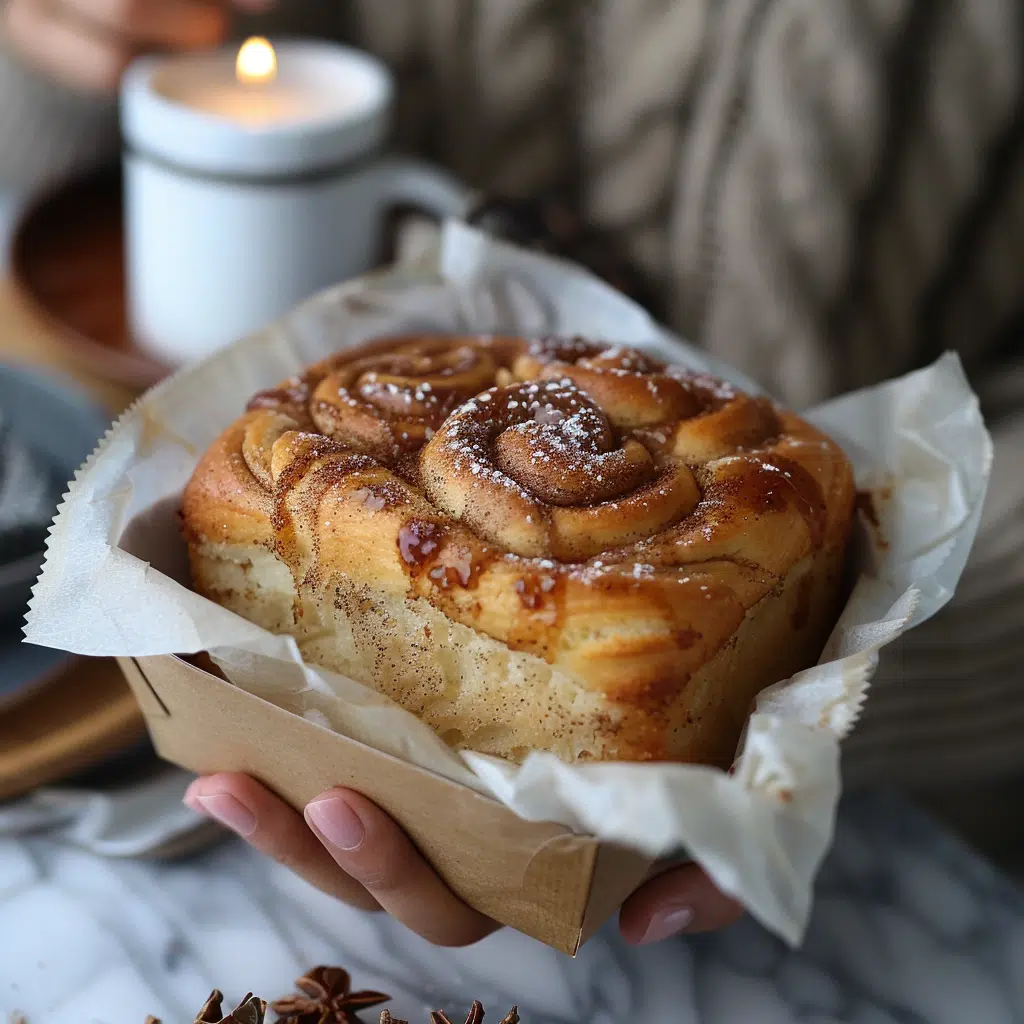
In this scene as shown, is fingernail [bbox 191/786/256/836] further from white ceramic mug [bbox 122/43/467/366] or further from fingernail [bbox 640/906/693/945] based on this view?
white ceramic mug [bbox 122/43/467/366]

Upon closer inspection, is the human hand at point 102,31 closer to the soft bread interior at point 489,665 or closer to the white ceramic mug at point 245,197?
the white ceramic mug at point 245,197

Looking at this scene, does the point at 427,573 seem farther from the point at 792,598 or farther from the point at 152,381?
the point at 152,381

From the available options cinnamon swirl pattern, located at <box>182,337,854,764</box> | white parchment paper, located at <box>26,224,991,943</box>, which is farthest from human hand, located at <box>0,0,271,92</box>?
cinnamon swirl pattern, located at <box>182,337,854,764</box>

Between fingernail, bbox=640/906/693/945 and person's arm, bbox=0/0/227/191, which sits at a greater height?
person's arm, bbox=0/0/227/191

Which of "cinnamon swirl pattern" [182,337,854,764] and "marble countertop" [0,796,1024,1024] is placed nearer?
"cinnamon swirl pattern" [182,337,854,764]

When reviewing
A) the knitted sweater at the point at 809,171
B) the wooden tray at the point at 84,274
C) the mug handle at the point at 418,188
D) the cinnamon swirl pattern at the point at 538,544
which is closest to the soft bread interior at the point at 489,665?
the cinnamon swirl pattern at the point at 538,544

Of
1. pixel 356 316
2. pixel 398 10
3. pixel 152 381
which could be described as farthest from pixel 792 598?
pixel 398 10
